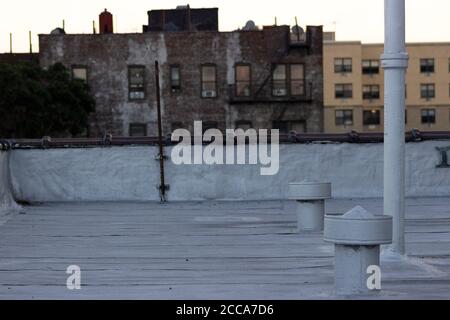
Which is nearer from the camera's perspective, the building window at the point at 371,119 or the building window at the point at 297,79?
the building window at the point at 297,79

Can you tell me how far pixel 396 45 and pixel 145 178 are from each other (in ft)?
34.6

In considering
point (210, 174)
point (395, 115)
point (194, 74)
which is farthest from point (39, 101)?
point (395, 115)

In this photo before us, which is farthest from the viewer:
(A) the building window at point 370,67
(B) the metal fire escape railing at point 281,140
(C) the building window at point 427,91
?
(C) the building window at point 427,91

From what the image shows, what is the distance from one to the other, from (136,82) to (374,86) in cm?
4047

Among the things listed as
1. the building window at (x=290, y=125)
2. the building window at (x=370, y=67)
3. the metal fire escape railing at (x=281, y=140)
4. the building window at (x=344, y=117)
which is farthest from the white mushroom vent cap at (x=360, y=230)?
the building window at (x=370, y=67)

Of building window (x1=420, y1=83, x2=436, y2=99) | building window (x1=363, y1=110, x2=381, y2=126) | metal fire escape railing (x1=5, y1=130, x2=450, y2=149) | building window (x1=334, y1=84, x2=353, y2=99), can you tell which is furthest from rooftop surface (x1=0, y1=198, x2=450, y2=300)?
building window (x1=420, y1=83, x2=436, y2=99)

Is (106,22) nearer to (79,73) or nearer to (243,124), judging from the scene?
(79,73)

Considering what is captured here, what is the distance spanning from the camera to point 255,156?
19.8m

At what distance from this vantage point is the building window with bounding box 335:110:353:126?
8875cm

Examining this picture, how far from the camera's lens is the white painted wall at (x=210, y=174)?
19.8m

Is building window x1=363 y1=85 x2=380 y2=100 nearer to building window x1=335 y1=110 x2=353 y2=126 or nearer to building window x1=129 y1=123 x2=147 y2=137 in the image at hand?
building window x1=335 y1=110 x2=353 y2=126

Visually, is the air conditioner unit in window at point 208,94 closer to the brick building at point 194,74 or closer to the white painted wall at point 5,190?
the brick building at point 194,74

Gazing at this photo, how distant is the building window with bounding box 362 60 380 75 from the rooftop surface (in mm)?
77292

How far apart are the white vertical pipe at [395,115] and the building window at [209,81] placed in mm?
51103
